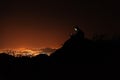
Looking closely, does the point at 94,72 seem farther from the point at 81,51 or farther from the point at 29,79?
the point at 29,79

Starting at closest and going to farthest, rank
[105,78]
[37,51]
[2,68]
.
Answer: [105,78]
[2,68]
[37,51]

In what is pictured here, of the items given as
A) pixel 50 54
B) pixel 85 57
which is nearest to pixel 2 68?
pixel 50 54

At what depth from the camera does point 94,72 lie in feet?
183

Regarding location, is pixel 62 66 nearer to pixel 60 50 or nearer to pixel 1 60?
pixel 60 50

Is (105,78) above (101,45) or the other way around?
the other way around

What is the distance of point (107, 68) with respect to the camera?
55.8 meters

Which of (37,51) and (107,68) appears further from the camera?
(37,51)

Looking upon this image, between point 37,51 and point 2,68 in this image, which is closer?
point 2,68

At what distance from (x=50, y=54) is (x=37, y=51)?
5086mm

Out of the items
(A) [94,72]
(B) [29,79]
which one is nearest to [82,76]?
(A) [94,72]

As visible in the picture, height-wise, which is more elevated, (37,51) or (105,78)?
(37,51)

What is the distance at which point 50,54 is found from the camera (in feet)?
190

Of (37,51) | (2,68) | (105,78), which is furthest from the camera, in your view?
(37,51)

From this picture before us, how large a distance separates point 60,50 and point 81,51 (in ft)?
7.02
